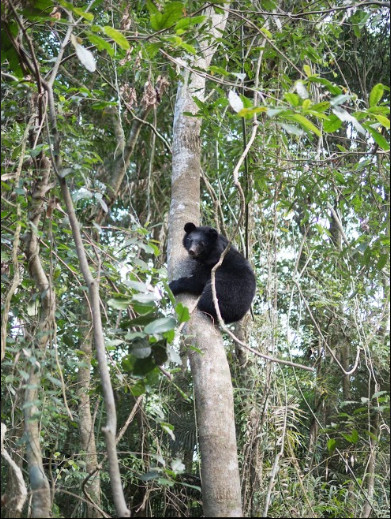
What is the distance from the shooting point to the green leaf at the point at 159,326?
7.39ft

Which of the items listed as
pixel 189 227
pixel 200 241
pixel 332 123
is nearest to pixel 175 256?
pixel 189 227

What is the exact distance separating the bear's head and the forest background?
23 cm

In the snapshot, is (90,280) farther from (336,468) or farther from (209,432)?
(336,468)

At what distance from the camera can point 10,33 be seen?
9.17ft

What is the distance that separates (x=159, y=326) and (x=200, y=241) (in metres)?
2.78

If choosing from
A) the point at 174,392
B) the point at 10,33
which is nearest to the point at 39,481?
the point at 10,33

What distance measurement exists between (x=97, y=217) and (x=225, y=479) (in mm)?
3348

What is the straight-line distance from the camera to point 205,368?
336 centimetres

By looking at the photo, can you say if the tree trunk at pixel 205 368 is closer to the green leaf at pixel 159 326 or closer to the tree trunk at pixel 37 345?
the green leaf at pixel 159 326

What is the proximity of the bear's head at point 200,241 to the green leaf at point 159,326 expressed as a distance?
6.12 feet

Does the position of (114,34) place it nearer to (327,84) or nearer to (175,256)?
(327,84)

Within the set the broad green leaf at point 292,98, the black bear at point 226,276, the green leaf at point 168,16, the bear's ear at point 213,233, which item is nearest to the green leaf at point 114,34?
the green leaf at point 168,16

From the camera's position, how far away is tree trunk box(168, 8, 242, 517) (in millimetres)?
2982

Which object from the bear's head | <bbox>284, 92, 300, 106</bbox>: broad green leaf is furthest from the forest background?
the bear's head
